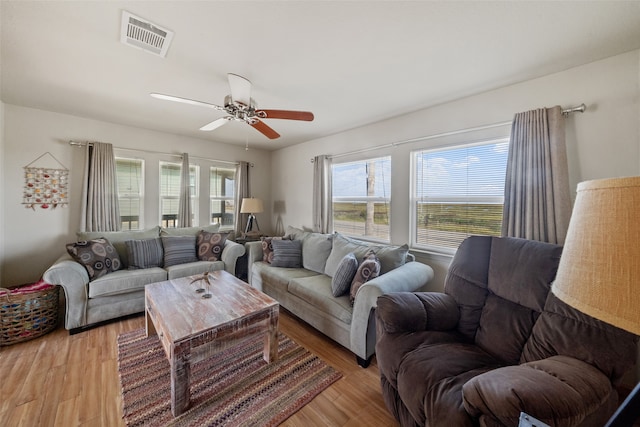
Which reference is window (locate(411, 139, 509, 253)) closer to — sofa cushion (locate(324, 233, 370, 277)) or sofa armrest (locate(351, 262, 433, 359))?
sofa cushion (locate(324, 233, 370, 277))

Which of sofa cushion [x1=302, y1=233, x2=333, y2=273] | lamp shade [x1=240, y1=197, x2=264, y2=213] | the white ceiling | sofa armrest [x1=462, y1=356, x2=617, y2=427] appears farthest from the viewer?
lamp shade [x1=240, y1=197, x2=264, y2=213]

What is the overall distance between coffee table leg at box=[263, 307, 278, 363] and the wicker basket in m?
2.22

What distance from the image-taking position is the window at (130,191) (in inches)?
137

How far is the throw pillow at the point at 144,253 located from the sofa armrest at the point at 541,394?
11.0 feet

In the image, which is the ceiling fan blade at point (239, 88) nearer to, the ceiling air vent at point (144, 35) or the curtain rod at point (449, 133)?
the ceiling air vent at point (144, 35)

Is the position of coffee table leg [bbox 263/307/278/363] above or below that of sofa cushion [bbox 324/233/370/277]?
below

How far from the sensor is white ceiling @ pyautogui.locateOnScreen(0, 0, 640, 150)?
1.35 metres

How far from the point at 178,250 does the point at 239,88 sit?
2.29m

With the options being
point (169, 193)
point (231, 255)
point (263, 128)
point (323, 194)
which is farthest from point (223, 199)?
point (263, 128)

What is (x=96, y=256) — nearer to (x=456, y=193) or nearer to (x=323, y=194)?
(x=323, y=194)

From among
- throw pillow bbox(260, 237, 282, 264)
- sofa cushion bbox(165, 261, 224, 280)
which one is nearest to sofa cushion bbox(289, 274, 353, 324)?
throw pillow bbox(260, 237, 282, 264)

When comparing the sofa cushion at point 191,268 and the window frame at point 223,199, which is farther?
the window frame at point 223,199

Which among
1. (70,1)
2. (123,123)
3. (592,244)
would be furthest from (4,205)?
(592,244)

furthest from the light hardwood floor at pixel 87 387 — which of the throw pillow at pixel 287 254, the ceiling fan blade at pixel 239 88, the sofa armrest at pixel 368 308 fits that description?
the ceiling fan blade at pixel 239 88
